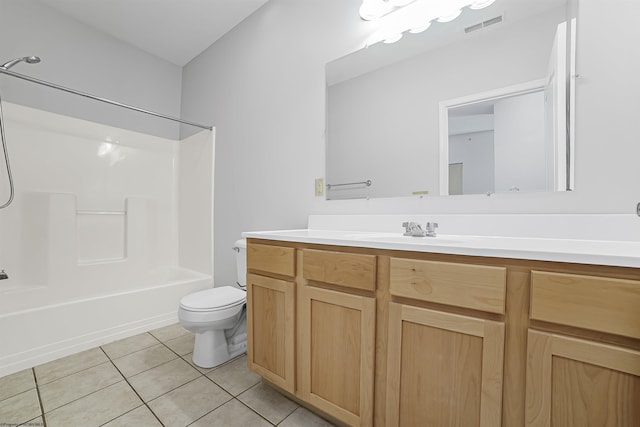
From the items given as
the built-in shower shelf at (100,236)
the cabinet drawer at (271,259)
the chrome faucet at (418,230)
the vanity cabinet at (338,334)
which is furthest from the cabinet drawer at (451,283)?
the built-in shower shelf at (100,236)

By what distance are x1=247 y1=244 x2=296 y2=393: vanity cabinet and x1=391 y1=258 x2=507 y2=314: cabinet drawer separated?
1.68 ft

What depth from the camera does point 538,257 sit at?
715 millimetres

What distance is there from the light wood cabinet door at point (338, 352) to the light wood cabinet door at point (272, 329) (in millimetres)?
67

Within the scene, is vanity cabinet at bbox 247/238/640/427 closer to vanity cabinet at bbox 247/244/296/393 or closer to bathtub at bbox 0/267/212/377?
vanity cabinet at bbox 247/244/296/393

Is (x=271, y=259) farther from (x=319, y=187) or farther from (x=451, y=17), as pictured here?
(x=451, y=17)

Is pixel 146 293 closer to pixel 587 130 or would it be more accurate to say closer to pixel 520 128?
pixel 520 128

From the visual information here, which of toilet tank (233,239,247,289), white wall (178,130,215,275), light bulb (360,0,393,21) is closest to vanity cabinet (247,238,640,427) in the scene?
toilet tank (233,239,247,289)

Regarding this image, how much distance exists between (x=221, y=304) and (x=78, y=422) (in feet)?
2.48

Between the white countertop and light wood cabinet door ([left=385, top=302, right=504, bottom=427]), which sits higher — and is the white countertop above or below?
above

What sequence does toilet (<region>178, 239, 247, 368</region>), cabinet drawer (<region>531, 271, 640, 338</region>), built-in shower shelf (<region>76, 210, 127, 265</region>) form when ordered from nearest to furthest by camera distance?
cabinet drawer (<region>531, 271, 640, 338</region>) < toilet (<region>178, 239, 247, 368</region>) < built-in shower shelf (<region>76, 210, 127, 265</region>)

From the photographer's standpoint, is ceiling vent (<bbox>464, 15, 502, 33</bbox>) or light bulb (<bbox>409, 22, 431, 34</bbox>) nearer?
ceiling vent (<bbox>464, 15, 502, 33</bbox>)

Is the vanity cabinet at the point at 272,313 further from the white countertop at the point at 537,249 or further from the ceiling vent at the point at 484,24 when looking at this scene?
the ceiling vent at the point at 484,24

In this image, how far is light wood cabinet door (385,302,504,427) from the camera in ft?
2.54

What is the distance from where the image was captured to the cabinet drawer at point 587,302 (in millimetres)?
619
